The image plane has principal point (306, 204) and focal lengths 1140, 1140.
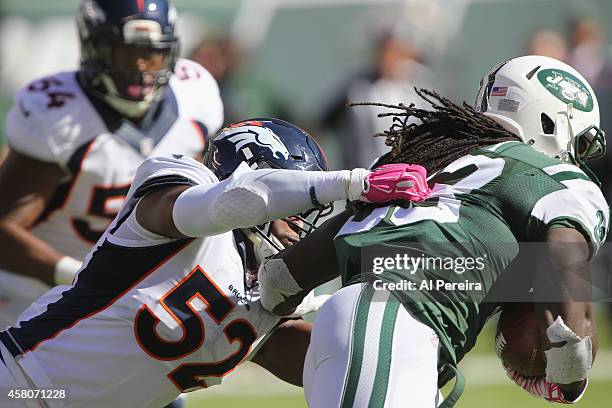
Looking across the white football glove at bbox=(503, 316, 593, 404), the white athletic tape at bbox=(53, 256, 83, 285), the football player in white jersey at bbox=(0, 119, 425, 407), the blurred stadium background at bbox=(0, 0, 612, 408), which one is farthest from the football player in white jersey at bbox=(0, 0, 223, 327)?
the blurred stadium background at bbox=(0, 0, 612, 408)

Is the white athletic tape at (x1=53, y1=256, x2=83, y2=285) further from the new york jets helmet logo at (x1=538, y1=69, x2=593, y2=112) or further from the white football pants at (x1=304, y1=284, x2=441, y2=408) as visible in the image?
the new york jets helmet logo at (x1=538, y1=69, x2=593, y2=112)

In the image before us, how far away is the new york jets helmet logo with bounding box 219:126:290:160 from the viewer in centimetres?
315

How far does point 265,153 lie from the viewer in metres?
3.14

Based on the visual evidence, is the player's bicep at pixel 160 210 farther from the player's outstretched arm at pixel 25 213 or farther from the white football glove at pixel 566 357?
the player's outstretched arm at pixel 25 213

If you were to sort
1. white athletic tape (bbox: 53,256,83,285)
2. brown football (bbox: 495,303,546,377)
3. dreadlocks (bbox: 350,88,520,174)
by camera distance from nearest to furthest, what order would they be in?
brown football (bbox: 495,303,546,377), dreadlocks (bbox: 350,88,520,174), white athletic tape (bbox: 53,256,83,285)

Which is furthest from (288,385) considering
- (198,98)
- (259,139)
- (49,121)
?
(259,139)

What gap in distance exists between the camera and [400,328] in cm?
268

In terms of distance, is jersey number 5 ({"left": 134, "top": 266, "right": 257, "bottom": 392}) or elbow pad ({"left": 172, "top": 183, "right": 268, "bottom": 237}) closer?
elbow pad ({"left": 172, "top": 183, "right": 268, "bottom": 237})

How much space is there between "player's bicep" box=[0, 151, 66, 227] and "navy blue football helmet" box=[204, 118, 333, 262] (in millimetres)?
1398

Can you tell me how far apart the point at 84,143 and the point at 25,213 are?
0.36m

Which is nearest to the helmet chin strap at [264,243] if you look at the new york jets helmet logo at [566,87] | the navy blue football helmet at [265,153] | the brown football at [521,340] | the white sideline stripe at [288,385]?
the navy blue football helmet at [265,153]

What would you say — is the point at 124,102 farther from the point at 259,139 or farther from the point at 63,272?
the point at 259,139

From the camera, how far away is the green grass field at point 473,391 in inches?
233

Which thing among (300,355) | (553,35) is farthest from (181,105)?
(553,35)
